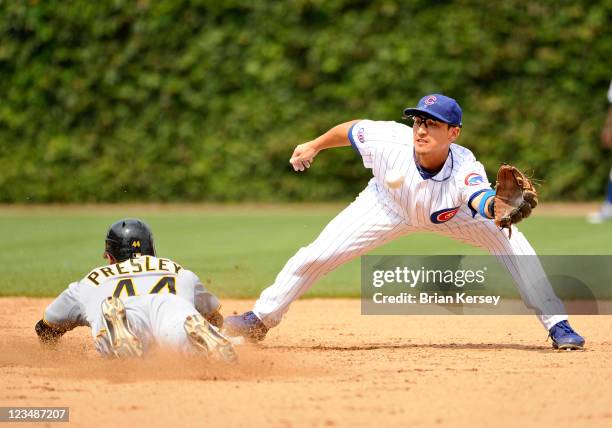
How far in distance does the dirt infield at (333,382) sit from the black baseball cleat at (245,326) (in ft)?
0.42

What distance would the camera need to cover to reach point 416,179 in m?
6.28

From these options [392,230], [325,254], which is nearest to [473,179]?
[392,230]

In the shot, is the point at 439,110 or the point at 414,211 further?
the point at 414,211

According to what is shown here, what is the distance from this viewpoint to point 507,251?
6504 mm

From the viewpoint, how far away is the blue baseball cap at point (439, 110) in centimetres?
619

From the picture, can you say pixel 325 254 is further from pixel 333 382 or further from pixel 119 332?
pixel 119 332

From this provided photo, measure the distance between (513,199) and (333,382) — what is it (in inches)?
55.5

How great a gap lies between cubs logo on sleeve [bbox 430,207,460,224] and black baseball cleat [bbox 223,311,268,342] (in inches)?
48.2

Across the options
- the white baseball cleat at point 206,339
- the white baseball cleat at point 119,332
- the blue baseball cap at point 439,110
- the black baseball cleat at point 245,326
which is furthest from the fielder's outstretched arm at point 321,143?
the white baseball cleat at point 119,332

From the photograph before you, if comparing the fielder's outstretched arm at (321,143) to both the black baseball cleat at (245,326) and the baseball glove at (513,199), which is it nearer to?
the black baseball cleat at (245,326)

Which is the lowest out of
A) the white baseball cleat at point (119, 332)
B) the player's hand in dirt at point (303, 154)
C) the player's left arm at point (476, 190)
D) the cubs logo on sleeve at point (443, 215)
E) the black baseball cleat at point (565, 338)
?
the black baseball cleat at point (565, 338)

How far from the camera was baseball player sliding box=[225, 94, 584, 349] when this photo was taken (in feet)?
20.5

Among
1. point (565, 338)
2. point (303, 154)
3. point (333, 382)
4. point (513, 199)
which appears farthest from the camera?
point (303, 154)

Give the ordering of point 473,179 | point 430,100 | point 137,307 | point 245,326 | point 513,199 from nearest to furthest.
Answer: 1. point 137,307
2. point 513,199
3. point 473,179
4. point 430,100
5. point 245,326
